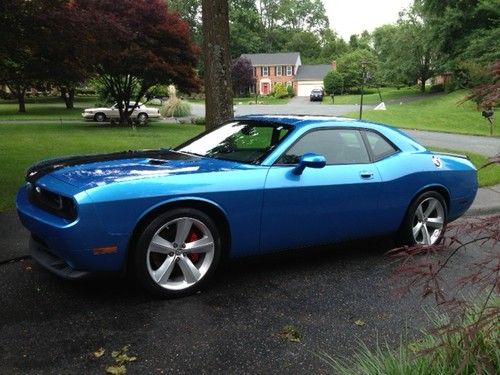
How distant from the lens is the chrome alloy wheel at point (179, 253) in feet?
12.9

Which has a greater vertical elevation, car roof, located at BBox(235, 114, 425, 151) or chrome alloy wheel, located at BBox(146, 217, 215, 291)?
car roof, located at BBox(235, 114, 425, 151)

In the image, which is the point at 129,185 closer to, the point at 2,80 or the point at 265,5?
the point at 2,80

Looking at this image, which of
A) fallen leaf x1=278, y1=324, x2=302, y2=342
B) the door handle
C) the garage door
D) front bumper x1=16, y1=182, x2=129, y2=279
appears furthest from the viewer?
the garage door

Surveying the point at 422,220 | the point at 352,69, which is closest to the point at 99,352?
the point at 422,220

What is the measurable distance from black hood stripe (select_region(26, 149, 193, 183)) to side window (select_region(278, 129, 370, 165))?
1.01 metres

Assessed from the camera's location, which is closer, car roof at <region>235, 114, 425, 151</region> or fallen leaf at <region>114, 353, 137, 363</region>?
fallen leaf at <region>114, 353, 137, 363</region>

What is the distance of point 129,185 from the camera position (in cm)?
378

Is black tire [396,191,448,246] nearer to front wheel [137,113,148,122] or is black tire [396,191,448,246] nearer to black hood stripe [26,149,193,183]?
black hood stripe [26,149,193,183]

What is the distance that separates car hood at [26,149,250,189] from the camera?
3.91 meters

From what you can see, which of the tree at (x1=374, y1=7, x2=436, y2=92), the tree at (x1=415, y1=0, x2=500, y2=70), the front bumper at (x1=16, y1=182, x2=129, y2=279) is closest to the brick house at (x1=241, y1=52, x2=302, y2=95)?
the tree at (x1=374, y1=7, x2=436, y2=92)

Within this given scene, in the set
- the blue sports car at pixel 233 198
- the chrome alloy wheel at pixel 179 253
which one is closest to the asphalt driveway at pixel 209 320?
the chrome alloy wheel at pixel 179 253

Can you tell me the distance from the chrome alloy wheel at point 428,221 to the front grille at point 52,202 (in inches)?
137

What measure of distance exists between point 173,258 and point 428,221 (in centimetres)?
298

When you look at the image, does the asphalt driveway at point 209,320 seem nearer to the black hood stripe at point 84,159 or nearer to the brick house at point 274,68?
the black hood stripe at point 84,159
